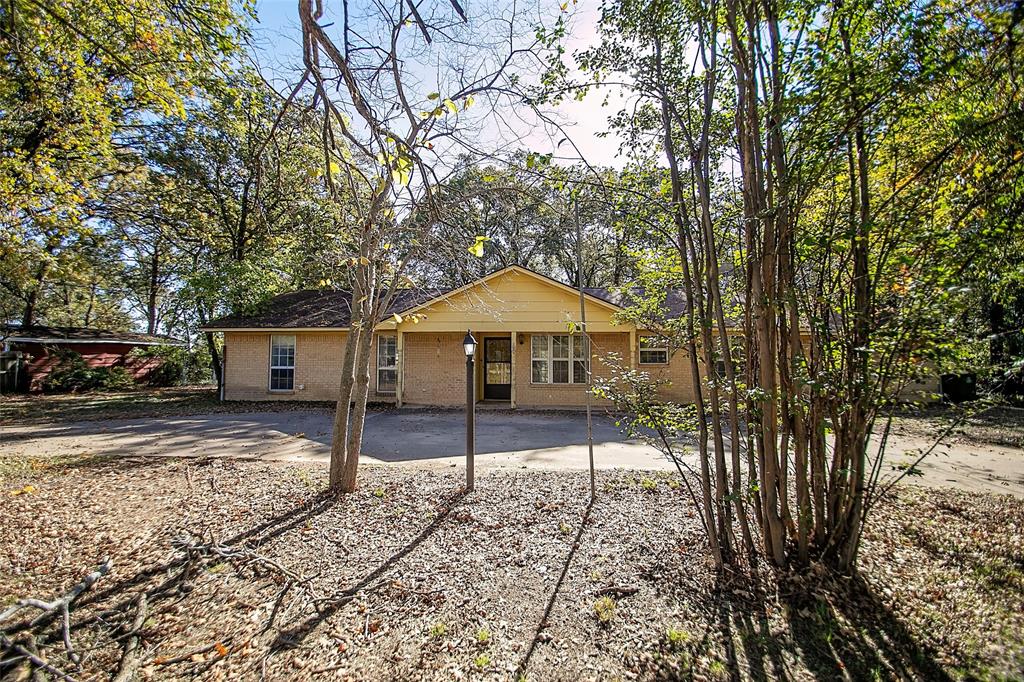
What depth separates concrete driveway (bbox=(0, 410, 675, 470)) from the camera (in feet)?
24.6

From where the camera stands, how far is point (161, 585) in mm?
3334

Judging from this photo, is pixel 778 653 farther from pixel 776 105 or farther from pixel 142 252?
pixel 142 252

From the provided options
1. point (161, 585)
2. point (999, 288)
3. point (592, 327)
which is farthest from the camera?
point (592, 327)

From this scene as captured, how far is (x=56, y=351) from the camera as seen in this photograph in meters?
18.9

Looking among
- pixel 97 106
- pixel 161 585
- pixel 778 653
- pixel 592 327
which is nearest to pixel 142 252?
pixel 97 106

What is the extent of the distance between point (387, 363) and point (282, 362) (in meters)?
3.62

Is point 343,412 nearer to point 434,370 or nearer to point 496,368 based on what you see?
point 434,370

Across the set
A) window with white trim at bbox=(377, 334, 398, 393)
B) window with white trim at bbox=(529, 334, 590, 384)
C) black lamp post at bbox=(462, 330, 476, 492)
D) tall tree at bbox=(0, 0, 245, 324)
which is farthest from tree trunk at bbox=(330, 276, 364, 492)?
window with white trim at bbox=(377, 334, 398, 393)

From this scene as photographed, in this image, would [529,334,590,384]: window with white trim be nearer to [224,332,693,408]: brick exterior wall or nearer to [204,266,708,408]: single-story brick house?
[204,266,708,408]: single-story brick house

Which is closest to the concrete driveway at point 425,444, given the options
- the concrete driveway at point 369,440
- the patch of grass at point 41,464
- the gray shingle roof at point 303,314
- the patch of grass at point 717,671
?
the concrete driveway at point 369,440

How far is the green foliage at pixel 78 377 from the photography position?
1817 cm

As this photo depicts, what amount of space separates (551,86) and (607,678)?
157 inches

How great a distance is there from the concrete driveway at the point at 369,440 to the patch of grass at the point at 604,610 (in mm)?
3608

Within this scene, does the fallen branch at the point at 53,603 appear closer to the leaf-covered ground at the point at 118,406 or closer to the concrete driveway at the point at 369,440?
the concrete driveway at the point at 369,440
